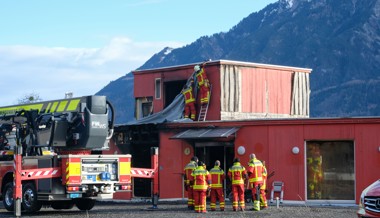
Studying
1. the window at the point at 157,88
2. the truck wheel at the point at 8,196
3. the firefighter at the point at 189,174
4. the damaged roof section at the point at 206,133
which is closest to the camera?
the truck wheel at the point at 8,196

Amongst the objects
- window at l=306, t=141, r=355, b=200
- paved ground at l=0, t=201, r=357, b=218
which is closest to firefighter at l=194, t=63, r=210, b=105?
window at l=306, t=141, r=355, b=200

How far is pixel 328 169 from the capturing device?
2684 cm

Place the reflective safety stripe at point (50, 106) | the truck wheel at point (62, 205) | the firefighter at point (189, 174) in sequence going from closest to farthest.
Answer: the reflective safety stripe at point (50, 106), the firefighter at point (189, 174), the truck wheel at point (62, 205)

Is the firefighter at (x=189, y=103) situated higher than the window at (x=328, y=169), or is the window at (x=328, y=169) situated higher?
the firefighter at (x=189, y=103)

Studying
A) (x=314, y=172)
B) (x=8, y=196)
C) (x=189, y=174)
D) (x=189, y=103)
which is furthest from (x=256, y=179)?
(x=189, y=103)

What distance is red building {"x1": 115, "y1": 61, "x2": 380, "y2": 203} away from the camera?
2631 cm

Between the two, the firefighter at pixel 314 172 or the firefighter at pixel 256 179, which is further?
the firefighter at pixel 314 172

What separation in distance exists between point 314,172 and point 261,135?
2378 mm

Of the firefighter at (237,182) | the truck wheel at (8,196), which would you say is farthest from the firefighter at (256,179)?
the truck wheel at (8,196)

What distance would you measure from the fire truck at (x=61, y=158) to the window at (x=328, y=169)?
7629 millimetres

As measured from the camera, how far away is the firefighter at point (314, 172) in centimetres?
2683

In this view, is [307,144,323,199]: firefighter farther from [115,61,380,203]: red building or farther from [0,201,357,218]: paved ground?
[0,201,357,218]: paved ground

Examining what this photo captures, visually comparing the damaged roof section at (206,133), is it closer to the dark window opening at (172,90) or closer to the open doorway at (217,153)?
the open doorway at (217,153)

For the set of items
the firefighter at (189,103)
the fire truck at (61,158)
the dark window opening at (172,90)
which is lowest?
the fire truck at (61,158)
